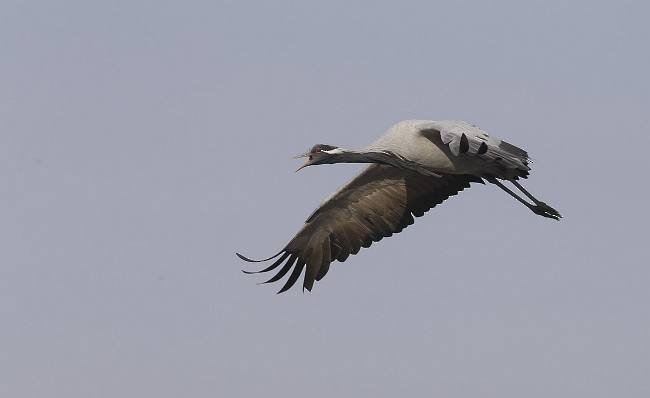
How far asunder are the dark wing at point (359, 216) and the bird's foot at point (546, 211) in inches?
45.5

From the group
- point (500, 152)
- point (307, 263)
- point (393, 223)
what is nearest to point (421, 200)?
point (393, 223)

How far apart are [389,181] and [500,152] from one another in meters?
4.00

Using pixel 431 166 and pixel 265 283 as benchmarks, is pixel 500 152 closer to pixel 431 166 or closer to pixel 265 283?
pixel 431 166

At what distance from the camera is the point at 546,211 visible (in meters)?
25.1

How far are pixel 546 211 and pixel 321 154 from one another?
4.39m

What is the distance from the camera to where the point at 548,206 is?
2505 cm

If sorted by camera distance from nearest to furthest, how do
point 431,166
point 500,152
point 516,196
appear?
point 500,152 → point 431,166 → point 516,196

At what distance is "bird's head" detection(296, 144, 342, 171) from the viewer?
22953 mm

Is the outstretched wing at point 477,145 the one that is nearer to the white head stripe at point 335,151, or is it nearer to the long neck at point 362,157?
the long neck at point 362,157

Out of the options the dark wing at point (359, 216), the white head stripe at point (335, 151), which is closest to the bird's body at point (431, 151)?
the white head stripe at point (335, 151)

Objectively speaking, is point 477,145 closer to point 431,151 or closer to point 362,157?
point 431,151

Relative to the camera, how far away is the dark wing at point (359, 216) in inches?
1005

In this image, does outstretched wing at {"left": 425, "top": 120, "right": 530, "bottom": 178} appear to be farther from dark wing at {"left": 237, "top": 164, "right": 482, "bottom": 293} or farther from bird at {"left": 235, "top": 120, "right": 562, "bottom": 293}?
dark wing at {"left": 237, "top": 164, "right": 482, "bottom": 293}

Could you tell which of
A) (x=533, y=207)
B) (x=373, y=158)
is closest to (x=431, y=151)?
(x=373, y=158)
